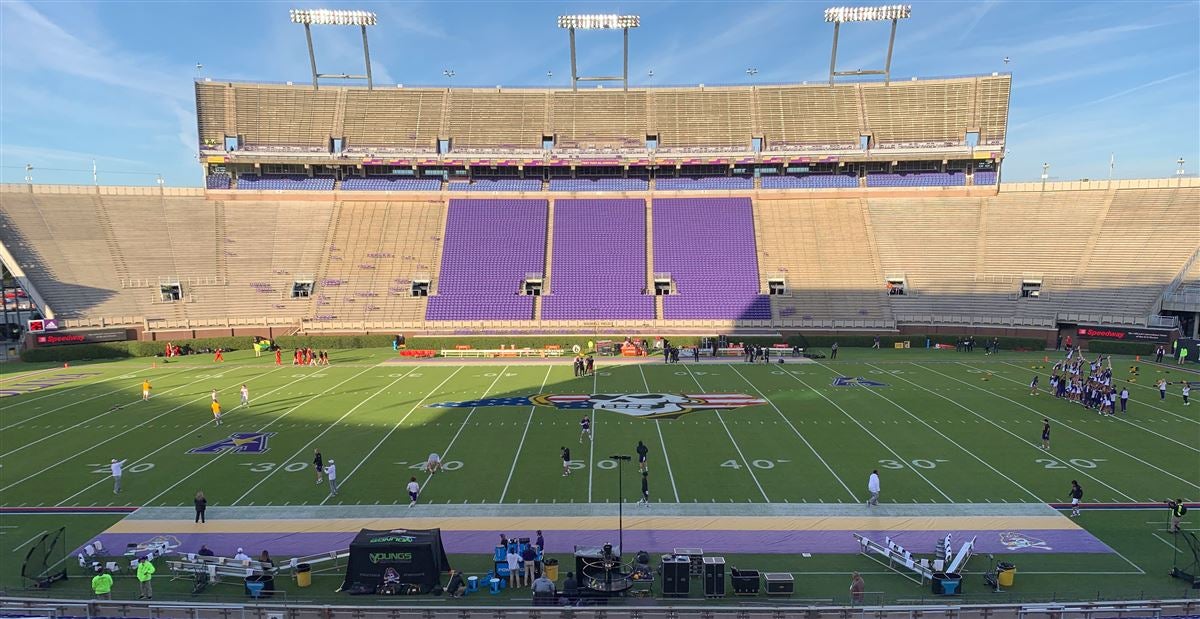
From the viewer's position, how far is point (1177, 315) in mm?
40844

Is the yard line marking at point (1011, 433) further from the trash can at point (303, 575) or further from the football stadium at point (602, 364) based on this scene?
the trash can at point (303, 575)

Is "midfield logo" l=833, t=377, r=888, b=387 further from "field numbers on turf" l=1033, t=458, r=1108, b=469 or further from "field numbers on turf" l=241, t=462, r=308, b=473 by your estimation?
"field numbers on turf" l=241, t=462, r=308, b=473

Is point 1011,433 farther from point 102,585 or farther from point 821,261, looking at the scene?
point 821,261

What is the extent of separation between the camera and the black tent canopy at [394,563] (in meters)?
12.4

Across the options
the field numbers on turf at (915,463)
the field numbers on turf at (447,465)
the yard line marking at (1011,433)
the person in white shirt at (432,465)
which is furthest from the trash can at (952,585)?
the person in white shirt at (432,465)

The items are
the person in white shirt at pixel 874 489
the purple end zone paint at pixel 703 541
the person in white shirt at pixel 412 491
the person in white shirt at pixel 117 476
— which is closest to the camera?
the purple end zone paint at pixel 703 541

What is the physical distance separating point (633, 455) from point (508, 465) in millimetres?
4220

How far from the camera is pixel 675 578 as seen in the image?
481 inches

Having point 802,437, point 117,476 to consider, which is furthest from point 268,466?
point 802,437

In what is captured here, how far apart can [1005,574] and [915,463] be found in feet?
24.3

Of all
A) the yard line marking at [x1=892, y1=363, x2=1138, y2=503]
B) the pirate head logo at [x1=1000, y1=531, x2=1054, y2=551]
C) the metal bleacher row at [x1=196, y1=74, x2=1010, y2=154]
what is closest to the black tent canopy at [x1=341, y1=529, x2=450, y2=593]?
the pirate head logo at [x1=1000, y1=531, x2=1054, y2=551]

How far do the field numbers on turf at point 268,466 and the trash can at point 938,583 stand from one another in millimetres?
17885

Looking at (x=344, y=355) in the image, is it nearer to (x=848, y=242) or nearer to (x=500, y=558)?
(x=500, y=558)

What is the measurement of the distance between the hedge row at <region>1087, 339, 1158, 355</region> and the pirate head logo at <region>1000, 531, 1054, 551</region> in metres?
34.3
